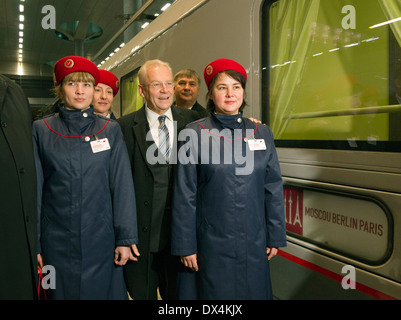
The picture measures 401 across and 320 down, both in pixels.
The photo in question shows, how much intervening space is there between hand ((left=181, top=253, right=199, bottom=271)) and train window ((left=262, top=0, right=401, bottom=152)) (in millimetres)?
841

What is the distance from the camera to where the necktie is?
222cm

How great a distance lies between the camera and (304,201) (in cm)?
210

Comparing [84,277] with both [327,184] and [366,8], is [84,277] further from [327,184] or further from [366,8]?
[366,8]

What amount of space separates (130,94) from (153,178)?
3.45 meters

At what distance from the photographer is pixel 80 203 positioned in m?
1.91

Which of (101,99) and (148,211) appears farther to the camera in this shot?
(101,99)

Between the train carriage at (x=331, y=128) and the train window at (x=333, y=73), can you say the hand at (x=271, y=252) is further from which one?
the train window at (x=333, y=73)

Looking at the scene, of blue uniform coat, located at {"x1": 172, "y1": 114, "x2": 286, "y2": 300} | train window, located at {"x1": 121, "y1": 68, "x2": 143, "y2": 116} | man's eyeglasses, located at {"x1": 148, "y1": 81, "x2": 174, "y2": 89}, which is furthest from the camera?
train window, located at {"x1": 121, "y1": 68, "x2": 143, "y2": 116}

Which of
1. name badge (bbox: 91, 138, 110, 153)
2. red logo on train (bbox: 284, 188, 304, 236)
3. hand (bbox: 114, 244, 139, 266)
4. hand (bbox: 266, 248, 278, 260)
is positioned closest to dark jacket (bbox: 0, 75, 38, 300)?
name badge (bbox: 91, 138, 110, 153)

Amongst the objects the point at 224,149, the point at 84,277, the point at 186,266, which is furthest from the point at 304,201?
the point at 84,277

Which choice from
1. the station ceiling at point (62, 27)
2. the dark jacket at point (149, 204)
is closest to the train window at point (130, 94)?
the station ceiling at point (62, 27)

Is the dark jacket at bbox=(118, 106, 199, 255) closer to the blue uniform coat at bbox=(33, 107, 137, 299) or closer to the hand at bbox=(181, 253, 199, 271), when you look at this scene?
the blue uniform coat at bbox=(33, 107, 137, 299)

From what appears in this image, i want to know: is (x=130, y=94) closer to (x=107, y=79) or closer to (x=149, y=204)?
(x=107, y=79)

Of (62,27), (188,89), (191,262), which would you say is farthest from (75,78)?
(62,27)
